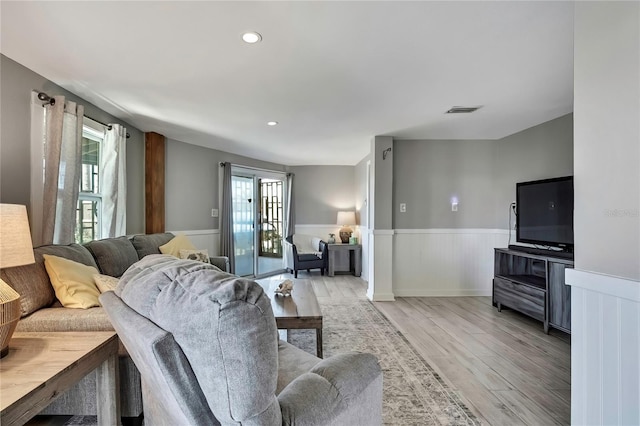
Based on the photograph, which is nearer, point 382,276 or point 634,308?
point 634,308

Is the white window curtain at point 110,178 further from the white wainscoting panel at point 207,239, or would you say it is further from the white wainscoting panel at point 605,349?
the white wainscoting panel at point 605,349

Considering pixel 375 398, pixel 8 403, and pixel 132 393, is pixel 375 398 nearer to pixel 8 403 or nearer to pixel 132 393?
pixel 8 403

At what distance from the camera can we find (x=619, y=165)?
1276mm

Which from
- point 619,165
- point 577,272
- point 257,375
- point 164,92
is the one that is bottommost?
point 257,375

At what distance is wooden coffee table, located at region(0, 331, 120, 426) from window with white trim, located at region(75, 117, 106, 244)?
197 cm

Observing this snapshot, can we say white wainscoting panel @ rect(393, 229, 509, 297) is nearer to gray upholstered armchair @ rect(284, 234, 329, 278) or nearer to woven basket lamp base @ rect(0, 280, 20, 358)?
gray upholstered armchair @ rect(284, 234, 329, 278)

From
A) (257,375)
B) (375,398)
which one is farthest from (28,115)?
(375,398)

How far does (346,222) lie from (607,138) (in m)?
5.32

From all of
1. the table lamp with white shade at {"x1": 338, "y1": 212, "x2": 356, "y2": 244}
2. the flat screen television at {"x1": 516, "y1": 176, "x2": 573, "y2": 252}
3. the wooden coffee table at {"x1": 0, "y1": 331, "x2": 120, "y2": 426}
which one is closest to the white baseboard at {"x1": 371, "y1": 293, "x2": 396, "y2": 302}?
the flat screen television at {"x1": 516, "y1": 176, "x2": 573, "y2": 252}

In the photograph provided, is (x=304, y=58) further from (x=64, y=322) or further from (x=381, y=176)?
(x=381, y=176)

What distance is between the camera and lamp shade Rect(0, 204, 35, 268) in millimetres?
1508

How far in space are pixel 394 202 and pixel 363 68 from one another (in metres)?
2.65

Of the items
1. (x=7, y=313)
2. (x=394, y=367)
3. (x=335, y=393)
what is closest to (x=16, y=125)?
(x=7, y=313)

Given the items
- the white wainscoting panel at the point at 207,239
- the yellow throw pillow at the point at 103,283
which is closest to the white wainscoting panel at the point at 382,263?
the white wainscoting panel at the point at 207,239
